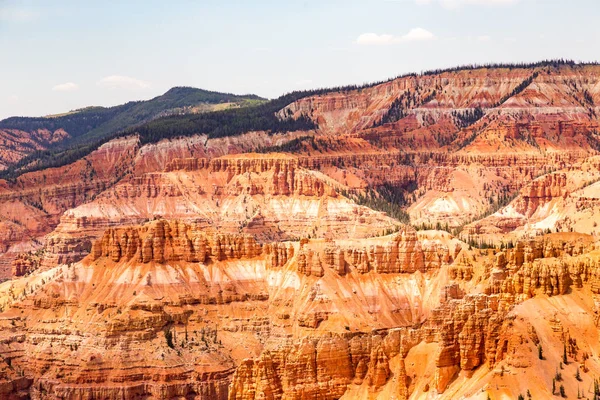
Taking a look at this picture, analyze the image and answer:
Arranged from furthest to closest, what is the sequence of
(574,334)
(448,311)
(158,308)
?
(158,308) → (448,311) → (574,334)

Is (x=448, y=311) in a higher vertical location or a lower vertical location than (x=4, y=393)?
higher

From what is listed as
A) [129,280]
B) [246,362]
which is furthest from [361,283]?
[246,362]

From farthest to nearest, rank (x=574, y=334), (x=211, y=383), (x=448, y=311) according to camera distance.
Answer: (x=211, y=383)
(x=448, y=311)
(x=574, y=334)

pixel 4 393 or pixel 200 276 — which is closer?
pixel 4 393

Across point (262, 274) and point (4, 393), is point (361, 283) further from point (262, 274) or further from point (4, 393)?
point (4, 393)

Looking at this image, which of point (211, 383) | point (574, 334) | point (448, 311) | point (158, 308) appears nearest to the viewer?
point (574, 334)

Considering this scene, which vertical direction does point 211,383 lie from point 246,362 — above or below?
below

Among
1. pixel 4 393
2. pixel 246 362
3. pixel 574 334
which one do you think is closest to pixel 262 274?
pixel 4 393

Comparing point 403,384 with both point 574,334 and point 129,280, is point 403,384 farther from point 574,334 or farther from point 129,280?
point 129,280

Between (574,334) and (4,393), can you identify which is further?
(4,393)
